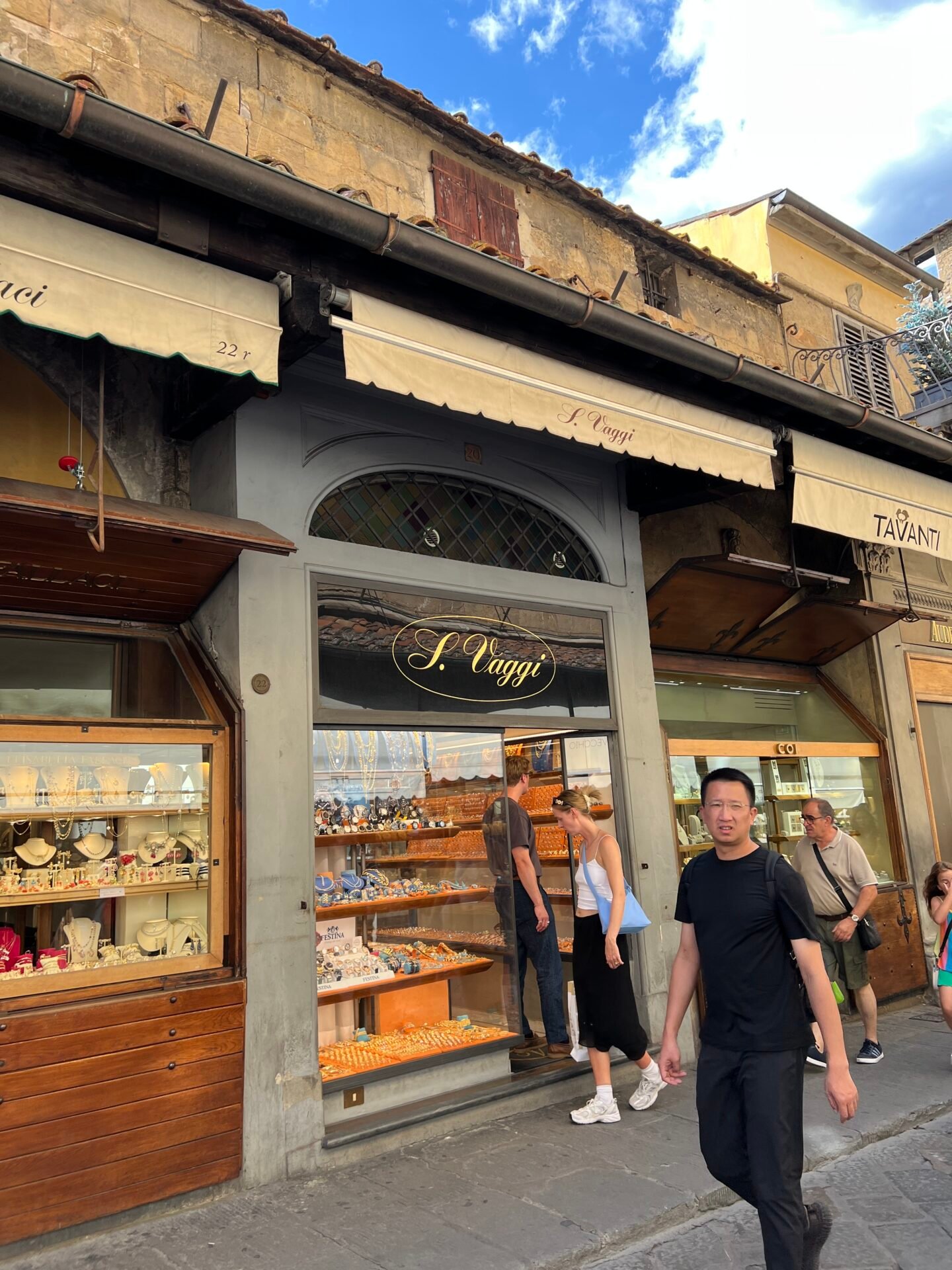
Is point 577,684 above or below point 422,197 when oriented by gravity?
below

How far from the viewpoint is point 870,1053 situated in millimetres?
6781

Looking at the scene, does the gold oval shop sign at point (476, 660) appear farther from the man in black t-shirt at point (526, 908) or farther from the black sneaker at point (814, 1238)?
the black sneaker at point (814, 1238)

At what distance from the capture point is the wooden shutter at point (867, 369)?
1211 centimetres

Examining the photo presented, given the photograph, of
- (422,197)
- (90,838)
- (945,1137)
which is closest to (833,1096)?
(945,1137)

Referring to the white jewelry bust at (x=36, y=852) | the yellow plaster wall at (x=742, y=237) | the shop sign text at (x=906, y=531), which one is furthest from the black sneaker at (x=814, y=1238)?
the yellow plaster wall at (x=742, y=237)

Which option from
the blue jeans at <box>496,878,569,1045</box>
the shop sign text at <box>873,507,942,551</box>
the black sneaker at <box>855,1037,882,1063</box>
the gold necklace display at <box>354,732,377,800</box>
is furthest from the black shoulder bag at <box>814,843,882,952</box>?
the gold necklace display at <box>354,732,377,800</box>

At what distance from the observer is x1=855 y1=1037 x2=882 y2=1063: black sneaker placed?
22.2 ft

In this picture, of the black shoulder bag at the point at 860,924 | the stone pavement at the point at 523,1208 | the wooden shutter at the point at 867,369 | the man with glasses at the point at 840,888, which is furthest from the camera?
the wooden shutter at the point at 867,369

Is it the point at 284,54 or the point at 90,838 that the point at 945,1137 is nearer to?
the point at 90,838

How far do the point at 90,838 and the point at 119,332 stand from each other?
8.14 ft

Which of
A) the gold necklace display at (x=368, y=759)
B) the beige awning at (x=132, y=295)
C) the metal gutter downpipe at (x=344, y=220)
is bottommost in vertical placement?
the gold necklace display at (x=368, y=759)

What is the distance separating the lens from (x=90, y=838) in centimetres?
465

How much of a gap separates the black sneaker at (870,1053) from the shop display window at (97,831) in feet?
16.1

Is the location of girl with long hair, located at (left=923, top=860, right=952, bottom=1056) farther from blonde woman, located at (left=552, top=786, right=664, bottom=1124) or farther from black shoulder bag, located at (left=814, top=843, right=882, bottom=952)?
blonde woman, located at (left=552, top=786, right=664, bottom=1124)
